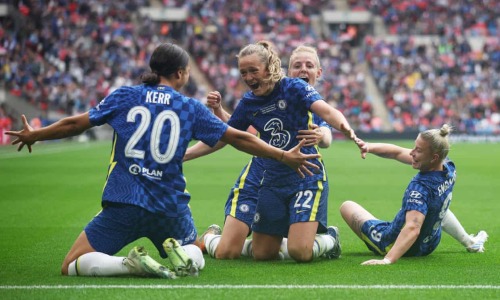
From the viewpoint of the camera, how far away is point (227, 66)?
43.8 meters

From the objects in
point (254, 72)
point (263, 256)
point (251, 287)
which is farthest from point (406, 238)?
point (254, 72)

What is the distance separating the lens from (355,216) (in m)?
8.28

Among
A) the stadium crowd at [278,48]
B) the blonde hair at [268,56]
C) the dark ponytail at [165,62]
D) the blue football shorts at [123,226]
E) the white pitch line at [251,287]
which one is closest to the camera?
the white pitch line at [251,287]

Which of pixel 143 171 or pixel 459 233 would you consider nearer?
pixel 143 171

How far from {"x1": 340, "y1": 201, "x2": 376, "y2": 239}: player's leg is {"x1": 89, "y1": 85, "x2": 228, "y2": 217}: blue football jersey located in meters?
2.15

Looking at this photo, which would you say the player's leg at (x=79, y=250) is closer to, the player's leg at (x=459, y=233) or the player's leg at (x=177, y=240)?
the player's leg at (x=177, y=240)

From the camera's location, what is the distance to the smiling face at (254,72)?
24.1 feet

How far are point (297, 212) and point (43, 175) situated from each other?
12.5 metres

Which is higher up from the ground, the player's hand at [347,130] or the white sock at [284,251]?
the player's hand at [347,130]

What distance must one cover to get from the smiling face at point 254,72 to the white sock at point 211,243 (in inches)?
63.1

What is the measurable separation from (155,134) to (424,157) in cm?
250

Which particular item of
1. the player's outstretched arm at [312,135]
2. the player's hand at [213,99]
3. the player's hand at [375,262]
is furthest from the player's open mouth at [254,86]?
the player's hand at [375,262]

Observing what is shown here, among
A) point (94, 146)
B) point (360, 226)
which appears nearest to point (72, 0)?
point (94, 146)

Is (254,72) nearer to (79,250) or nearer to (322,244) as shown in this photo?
(322,244)
